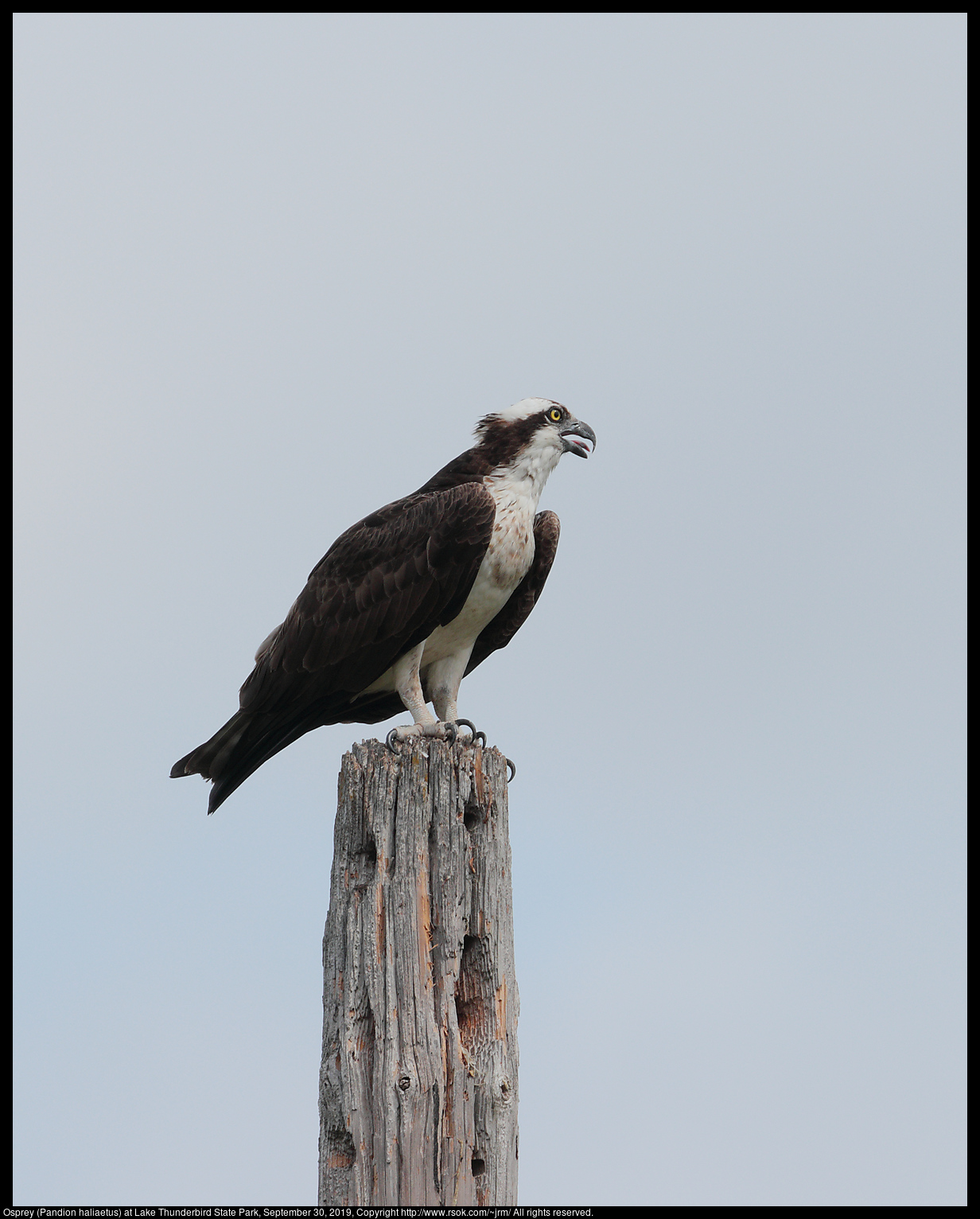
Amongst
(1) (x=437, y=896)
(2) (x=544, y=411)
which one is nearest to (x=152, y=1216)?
(1) (x=437, y=896)

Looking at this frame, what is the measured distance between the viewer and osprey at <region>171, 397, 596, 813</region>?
7.45 metres

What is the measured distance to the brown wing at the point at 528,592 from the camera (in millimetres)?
8250

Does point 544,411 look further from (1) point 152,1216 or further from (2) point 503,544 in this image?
(1) point 152,1216

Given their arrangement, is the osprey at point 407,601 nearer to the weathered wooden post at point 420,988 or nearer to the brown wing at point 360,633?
the brown wing at point 360,633

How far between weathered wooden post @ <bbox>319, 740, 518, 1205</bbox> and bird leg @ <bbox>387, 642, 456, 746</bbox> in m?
1.00

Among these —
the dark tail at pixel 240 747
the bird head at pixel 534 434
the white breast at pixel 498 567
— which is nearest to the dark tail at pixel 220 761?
the dark tail at pixel 240 747

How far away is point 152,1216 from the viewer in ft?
17.2

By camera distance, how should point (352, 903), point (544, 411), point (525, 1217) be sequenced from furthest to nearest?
point (544, 411) → point (352, 903) → point (525, 1217)

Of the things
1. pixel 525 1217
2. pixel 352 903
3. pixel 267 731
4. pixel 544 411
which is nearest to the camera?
pixel 525 1217

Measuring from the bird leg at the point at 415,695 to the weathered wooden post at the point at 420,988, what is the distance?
3.28 feet

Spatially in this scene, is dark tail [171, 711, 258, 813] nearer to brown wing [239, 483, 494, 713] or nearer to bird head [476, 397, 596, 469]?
brown wing [239, 483, 494, 713]

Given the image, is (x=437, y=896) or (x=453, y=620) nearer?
(x=437, y=896)

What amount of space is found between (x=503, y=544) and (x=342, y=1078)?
11.5ft

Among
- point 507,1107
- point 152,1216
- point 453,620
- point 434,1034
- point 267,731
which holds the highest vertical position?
point 453,620
